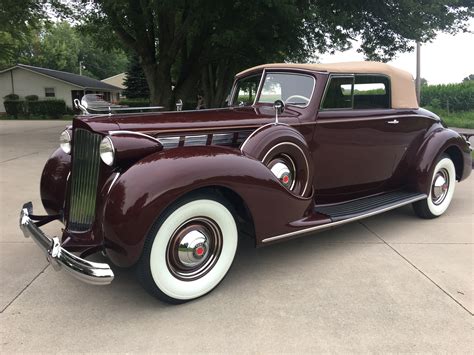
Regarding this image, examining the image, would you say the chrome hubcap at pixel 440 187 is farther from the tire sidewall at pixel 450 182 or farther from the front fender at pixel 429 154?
the front fender at pixel 429 154

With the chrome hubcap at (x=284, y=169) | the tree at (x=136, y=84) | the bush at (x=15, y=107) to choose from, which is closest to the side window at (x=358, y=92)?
the chrome hubcap at (x=284, y=169)

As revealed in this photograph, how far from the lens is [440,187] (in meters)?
5.18

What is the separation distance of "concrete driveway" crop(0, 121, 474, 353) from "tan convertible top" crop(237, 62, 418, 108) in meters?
1.62

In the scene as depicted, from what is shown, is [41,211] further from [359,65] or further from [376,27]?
[376,27]

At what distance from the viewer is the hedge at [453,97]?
24547 millimetres

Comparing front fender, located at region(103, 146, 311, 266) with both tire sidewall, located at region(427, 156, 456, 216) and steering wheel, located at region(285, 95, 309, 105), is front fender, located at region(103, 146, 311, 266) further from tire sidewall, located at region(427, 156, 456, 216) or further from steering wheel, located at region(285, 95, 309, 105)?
tire sidewall, located at region(427, 156, 456, 216)

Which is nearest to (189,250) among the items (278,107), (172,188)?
(172,188)

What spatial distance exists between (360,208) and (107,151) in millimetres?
2523

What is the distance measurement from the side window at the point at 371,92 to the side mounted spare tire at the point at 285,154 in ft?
3.82

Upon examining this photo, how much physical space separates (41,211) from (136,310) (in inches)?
115

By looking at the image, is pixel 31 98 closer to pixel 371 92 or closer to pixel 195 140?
pixel 371 92

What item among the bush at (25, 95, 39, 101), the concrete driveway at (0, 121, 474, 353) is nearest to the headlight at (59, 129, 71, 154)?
the concrete driveway at (0, 121, 474, 353)

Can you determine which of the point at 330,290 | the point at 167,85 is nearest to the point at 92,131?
the point at 330,290

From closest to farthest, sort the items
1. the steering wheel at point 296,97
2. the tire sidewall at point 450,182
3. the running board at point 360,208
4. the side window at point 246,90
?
the running board at point 360,208, the steering wheel at point 296,97, the side window at point 246,90, the tire sidewall at point 450,182
